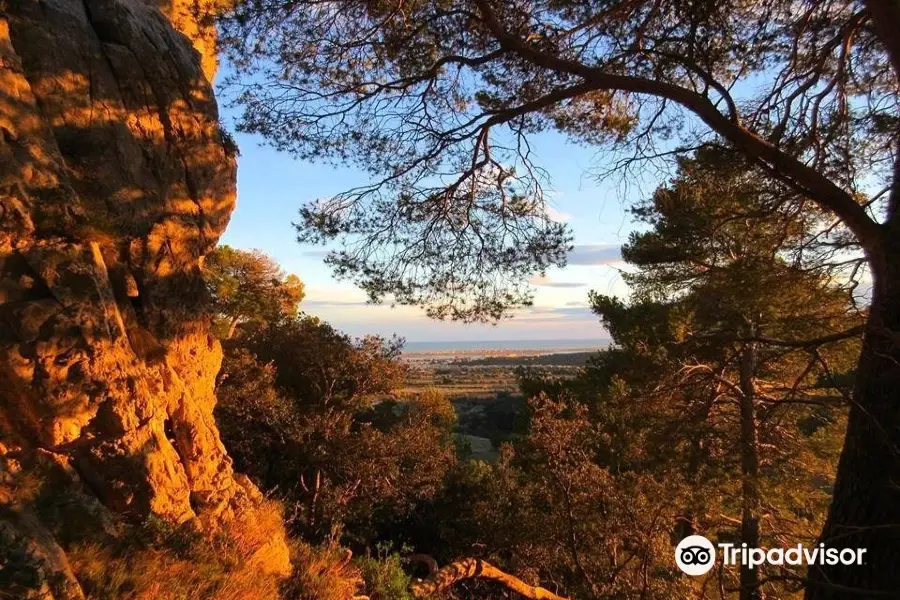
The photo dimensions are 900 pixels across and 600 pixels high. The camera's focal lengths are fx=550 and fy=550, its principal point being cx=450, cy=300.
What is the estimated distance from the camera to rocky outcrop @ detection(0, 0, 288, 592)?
3896mm

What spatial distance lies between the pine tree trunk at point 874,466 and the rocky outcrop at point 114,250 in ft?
14.3


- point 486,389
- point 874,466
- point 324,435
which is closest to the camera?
point 874,466

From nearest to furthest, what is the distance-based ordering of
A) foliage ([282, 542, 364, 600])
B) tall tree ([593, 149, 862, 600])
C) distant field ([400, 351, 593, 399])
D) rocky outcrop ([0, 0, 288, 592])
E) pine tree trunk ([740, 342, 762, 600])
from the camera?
rocky outcrop ([0, 0, 288, 592]) → tall tree ([593, 149, 862, 600]) → foliage ([282, 542, 364, 600]) → pine tree trunk ([740, 342, 762, 600]) → distant field ([400, 351, 593, 399])

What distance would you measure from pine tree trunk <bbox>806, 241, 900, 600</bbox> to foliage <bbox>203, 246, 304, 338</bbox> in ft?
47.1

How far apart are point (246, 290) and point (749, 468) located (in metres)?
14.9

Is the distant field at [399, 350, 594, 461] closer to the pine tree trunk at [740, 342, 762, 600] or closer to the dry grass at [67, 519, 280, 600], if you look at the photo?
the pine tree trunk at [740, 342, 762, 600]

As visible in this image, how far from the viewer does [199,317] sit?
224 inches

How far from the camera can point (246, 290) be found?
17.2m

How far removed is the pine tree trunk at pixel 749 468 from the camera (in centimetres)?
596

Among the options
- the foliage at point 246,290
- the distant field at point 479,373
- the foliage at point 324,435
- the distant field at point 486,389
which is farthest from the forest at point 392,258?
the distant field at point 479,373

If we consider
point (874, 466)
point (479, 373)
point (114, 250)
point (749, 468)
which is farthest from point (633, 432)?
point (479, 373)

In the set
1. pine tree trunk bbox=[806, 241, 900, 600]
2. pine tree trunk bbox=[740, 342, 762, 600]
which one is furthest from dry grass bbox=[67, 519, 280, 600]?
pine tree trunk bbox=[740, 342, 762, 600]

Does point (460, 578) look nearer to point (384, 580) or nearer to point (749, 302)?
point (384, 580)

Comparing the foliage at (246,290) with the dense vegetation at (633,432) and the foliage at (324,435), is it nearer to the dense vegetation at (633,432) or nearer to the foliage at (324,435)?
the dense vegetation at (633,432)
